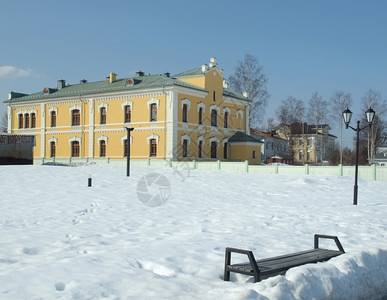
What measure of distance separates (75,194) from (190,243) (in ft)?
24.7

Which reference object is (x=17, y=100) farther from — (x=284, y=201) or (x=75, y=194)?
(x=284, y=201)

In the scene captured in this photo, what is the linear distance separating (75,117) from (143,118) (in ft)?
27.1

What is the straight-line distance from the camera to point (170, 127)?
3384cm

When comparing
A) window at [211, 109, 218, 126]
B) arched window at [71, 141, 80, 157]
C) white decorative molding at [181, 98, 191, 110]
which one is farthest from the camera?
arched window at [71, 141, 80, 157]

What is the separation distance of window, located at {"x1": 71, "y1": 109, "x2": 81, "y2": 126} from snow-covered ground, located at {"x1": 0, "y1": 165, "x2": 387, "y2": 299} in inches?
866

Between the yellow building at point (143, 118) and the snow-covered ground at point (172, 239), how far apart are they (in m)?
16.9

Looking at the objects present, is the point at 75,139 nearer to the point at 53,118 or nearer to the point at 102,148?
the point at 102,148

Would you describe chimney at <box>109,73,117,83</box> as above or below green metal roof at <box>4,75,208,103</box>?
above

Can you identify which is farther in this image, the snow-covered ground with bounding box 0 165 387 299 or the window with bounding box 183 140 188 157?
the window with bounding box 183 140 188 157

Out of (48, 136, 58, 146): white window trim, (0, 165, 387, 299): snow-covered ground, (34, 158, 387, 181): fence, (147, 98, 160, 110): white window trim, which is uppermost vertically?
(147, 98, 160, 110): white window trim

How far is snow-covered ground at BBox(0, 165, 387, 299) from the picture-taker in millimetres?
5109

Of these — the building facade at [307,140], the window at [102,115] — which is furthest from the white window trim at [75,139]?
the building facade at [307,140]

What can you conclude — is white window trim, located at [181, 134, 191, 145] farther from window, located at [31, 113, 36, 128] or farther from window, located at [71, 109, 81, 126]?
window, located at [31, 113, 36, 128]

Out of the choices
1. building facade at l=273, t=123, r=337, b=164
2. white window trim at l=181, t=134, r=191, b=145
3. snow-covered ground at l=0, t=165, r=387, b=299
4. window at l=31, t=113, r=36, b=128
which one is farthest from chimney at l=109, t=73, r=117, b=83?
snow-covered ground at l=0, t=165, r=387, b=299
